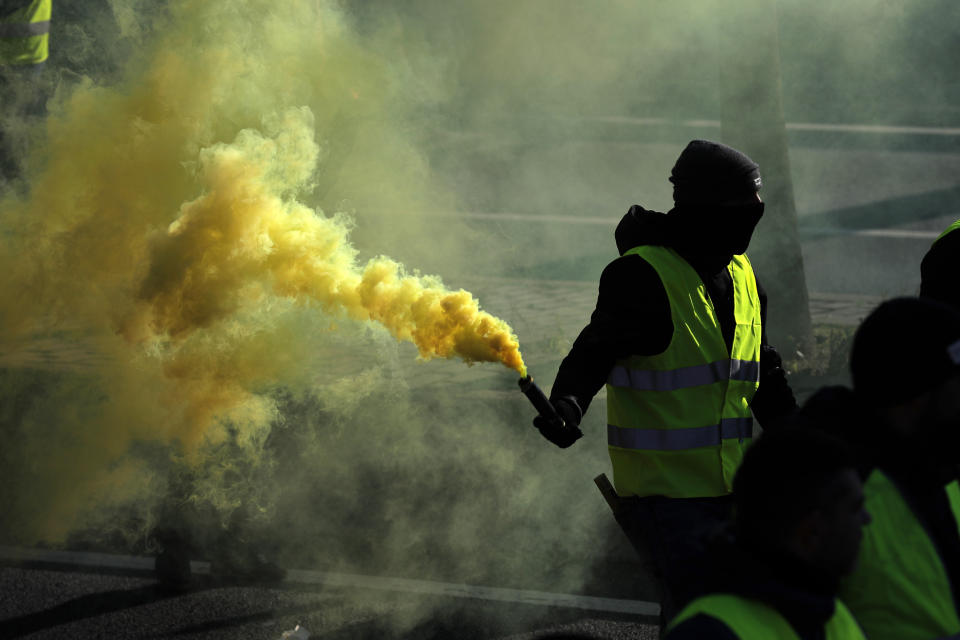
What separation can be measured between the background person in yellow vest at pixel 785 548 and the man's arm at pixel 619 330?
120 cm

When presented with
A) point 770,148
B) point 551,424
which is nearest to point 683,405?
point 551,424

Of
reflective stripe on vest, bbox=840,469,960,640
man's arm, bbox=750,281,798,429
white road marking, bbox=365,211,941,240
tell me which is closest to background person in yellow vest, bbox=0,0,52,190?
white road marking, bbox=365,211,941,240

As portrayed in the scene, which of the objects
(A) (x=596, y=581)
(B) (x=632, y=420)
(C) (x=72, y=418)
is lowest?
(A) (x=596, y=581)

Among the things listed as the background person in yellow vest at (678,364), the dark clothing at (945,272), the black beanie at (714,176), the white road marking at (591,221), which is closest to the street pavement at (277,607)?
the background person in yellow vest at (678,364)

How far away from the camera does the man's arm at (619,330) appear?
3.04 meters

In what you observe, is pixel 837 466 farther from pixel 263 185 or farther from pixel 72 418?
pixel 72 418

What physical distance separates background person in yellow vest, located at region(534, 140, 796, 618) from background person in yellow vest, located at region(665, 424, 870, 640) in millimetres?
1063

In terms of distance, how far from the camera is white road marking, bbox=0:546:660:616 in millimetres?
4895

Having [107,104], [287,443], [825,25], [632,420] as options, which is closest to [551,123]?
[825,25]

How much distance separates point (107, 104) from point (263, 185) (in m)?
0.97

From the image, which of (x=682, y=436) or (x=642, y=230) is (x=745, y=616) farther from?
(x=642, y=230)

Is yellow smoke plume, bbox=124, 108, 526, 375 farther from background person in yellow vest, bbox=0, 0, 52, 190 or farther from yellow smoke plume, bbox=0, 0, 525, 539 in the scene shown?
background person in yellow vest, bbox=0, 0, 52, 190

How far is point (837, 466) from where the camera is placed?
1839 mm

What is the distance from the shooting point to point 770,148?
7.80m
